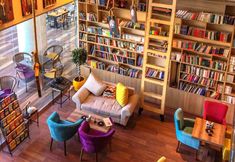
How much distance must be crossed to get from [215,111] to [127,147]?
2.31 metres

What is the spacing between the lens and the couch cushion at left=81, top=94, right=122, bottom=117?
27.1 ft

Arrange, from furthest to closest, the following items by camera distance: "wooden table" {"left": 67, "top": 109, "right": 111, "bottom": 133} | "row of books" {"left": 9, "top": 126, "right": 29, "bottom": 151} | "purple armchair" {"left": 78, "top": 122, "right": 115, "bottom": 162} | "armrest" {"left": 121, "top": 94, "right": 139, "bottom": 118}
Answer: "armrest" {"left": 121, "top": 94, "right": 139, "bottom": 118} < "wooden table" {"left": 67, "top": 109, "right": 111, "bottom": 133} < "row of books" {"left": 9, "top": 126, "right": 29, "bottom": 151} < "purple armchair" {"left": 78, "top": 122, "right": 115, "bottom": 162}

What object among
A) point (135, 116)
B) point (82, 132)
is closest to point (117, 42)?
point (135, 116)

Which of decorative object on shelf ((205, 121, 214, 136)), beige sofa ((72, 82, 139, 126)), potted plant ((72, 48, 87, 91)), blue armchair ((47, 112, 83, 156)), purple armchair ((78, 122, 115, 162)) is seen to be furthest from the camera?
potted plant ((72, 48, 87, 91))

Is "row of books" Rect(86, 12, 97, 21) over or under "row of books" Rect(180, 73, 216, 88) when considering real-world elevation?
over

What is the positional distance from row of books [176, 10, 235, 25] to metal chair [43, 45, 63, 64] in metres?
4.09

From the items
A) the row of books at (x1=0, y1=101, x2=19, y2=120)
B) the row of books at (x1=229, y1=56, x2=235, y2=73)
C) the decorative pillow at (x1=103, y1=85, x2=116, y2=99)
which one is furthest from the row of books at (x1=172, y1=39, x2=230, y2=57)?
the row of books at (x1=0, y1=101, x2=19, y2=120)

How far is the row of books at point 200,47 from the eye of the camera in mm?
8109

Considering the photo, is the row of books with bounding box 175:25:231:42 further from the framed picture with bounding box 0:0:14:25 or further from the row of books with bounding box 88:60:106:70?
the framed picture with bounding box 0:0:14:25

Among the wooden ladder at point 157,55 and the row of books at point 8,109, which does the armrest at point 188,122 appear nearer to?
the wooden ladder at point 157,55

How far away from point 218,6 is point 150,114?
3366 millimetres

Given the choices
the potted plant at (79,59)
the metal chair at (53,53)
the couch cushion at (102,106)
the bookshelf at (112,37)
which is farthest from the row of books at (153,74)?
the metal chair at (53,53)

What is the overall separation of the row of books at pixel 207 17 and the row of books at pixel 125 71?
213 centimetres

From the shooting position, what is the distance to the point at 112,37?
9391 millimetres
